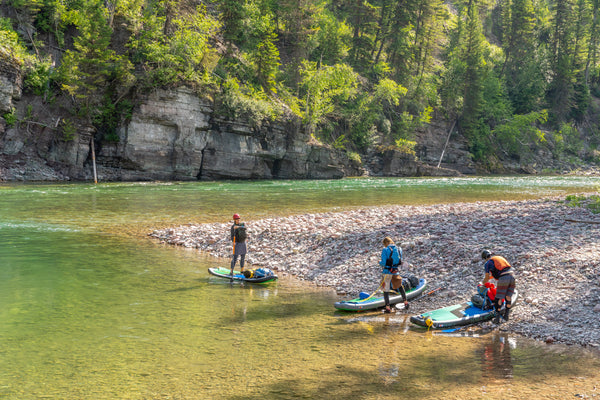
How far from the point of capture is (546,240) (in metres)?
15.2

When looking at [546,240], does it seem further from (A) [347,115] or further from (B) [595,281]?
(A) [347,115]

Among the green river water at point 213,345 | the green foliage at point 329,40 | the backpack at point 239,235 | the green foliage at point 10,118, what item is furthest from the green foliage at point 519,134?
the backpack at point 239,235

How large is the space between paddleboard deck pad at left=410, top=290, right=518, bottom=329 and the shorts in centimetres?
51

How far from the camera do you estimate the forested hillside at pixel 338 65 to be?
5059cm

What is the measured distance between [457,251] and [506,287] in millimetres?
4245

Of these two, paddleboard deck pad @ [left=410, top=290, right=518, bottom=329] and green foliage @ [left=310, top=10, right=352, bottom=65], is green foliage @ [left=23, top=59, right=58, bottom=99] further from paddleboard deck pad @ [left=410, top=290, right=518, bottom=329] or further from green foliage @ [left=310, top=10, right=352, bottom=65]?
paddleboard deck pad @ [left=410, top=290, right=518, bottom=329]

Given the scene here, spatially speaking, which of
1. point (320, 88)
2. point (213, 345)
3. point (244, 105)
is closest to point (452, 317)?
point (213, 345)

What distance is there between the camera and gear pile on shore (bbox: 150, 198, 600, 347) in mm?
11328

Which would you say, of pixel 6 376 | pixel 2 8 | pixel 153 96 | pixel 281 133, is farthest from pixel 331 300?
pixel 2 8

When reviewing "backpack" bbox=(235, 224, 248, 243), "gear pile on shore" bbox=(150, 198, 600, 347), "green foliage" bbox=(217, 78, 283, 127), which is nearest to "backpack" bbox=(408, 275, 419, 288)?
"gear pile on shore" bbox=(150, 198, 600, 347)

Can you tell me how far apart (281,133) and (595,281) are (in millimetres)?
49430

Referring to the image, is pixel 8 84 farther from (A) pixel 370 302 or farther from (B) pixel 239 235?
(A) pixel 370 302

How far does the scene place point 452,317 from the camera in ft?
35.9

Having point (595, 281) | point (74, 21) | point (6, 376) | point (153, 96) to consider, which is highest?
point (74, 21)
